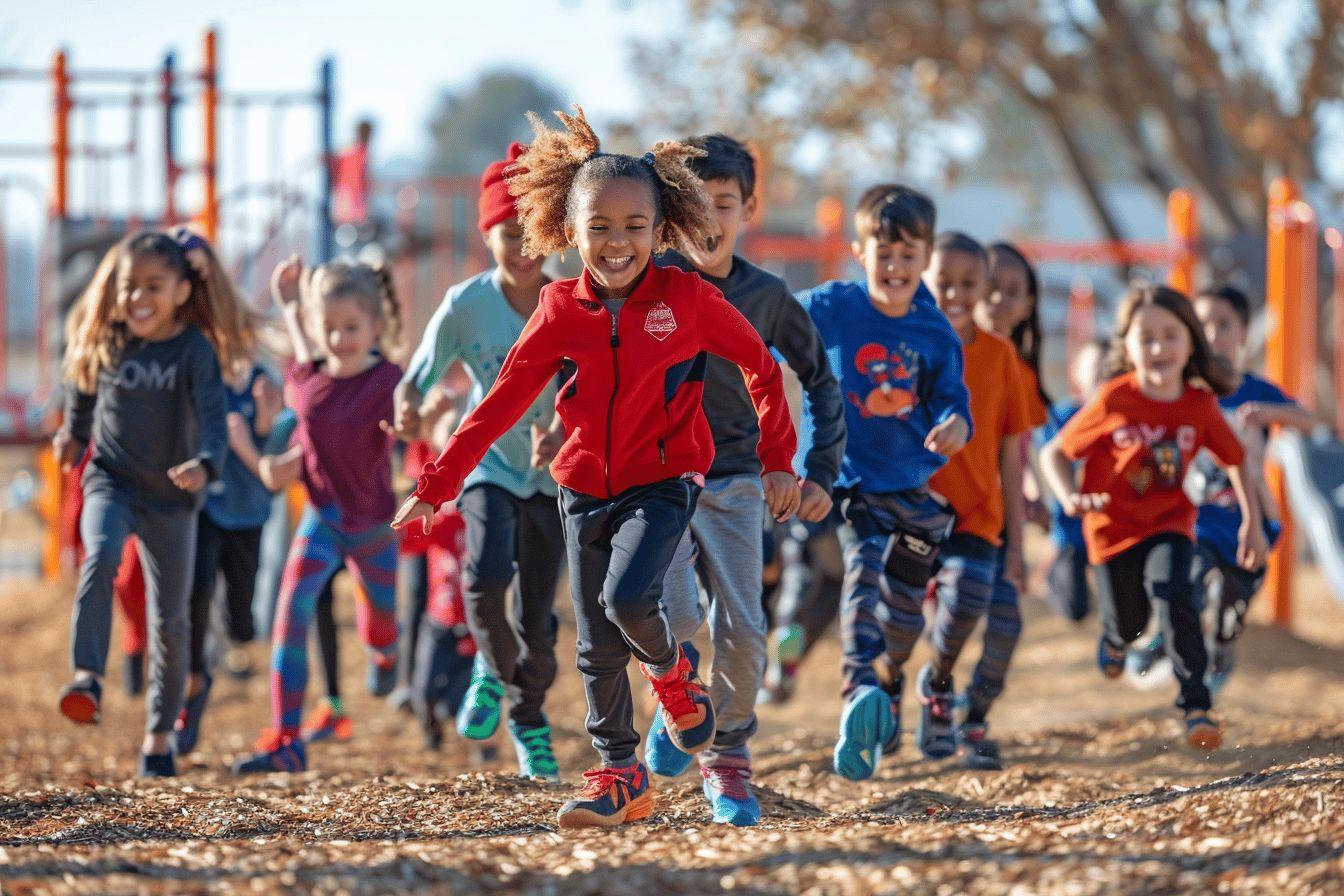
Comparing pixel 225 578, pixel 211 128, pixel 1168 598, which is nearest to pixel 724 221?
pixel 1168 598

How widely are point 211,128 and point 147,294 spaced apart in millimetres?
5605

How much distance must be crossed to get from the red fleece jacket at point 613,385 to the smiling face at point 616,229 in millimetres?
58

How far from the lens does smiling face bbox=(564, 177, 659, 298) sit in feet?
13.9

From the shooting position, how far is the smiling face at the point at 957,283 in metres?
5.90

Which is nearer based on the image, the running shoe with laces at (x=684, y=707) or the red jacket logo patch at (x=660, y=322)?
the red jacket logo patch at (x=660, y=322)

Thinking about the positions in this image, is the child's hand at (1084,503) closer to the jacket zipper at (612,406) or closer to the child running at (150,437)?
the jacket zipper at (612,406)

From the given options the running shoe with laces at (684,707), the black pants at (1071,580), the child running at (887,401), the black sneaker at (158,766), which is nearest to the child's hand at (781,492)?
the running shoe with laces at (684,707)

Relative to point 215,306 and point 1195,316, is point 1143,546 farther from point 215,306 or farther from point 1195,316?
point 215,306

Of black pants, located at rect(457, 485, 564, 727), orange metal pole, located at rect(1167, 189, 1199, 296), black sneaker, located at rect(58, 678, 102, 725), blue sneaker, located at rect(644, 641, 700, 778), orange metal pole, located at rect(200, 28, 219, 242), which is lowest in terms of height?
blue sneaker, located at rect(644, 641, 700, 778)

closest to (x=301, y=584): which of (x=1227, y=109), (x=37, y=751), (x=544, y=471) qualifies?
→ (x=544, y=471)

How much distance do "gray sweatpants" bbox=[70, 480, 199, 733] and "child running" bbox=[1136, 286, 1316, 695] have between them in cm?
339

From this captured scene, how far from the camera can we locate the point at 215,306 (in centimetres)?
599

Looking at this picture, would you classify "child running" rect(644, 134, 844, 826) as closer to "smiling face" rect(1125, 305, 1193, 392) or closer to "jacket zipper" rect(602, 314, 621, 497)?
"jacket zipper" rect(602, 314, 621, 497)

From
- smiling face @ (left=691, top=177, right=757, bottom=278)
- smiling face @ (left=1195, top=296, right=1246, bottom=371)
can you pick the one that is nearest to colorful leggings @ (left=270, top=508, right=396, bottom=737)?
smiling face @ (left=691, top=177, right=757, bottom=278)
